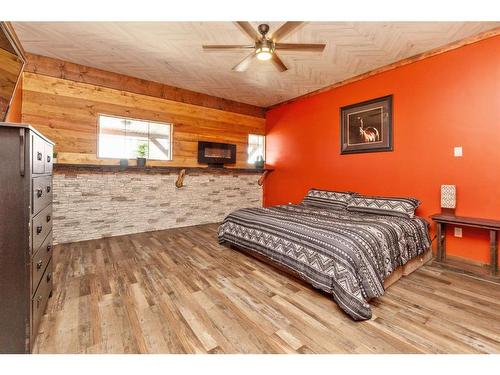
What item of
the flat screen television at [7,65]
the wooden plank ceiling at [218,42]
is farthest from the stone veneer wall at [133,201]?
the flat screen television at [7,65]

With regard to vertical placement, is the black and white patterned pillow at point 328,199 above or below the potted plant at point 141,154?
below

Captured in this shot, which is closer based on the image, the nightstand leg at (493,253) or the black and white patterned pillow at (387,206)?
the nightstand leg at (493,253)

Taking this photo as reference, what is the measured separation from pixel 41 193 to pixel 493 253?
423 cm

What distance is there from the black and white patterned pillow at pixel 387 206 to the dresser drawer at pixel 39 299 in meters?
3.47

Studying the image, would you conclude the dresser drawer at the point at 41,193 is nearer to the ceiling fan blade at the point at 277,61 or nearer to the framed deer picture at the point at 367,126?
the ceiling fan blade at the point at 277,61

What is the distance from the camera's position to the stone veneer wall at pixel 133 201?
11.8 feet

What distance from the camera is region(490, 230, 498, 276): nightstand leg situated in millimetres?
2466

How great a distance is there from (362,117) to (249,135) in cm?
267

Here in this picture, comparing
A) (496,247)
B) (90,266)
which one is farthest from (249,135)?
(496,247)

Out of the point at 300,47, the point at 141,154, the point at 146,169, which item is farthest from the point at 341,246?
the point at 141,154

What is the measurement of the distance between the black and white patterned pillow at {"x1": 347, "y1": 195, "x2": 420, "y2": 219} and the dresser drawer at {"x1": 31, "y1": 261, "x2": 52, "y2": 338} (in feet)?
11.4

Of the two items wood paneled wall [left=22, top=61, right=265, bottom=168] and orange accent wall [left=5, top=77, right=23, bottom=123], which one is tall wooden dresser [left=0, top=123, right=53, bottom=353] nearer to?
orange accent wall [left=5, top=77, right=23, bottom=123]

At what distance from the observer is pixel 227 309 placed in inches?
74.0

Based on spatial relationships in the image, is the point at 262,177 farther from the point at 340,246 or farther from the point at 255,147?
the point at 340,246
